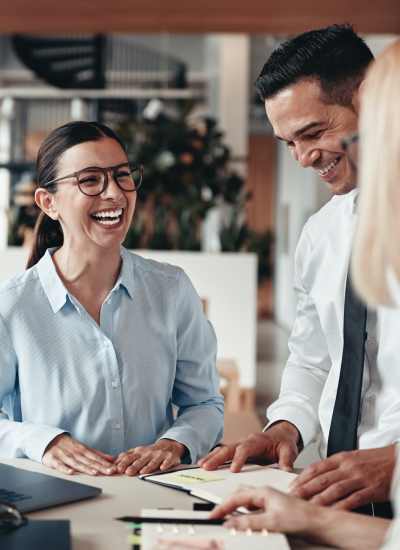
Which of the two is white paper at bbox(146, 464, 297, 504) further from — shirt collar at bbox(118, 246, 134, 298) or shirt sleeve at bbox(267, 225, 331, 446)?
shirt collar at bbox(118, 246, 134, 298)

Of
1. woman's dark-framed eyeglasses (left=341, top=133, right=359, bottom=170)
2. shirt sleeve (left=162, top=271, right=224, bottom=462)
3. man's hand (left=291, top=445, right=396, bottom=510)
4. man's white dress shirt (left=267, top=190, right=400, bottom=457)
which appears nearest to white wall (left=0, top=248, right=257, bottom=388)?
shirt sleeve (left=162, top=271, right=224, bottom=462)

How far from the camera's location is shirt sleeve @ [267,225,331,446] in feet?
6.66

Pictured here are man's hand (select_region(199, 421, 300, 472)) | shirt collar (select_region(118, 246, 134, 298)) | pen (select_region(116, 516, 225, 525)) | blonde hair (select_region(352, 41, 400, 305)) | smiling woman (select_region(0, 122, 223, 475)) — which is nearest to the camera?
blonde hair (select_region(352, 41, 400, 305))

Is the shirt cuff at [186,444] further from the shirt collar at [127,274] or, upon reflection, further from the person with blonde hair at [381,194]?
the person with blonde hair at [381,194]

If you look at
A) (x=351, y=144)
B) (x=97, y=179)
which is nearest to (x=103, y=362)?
(x=97, y=179)

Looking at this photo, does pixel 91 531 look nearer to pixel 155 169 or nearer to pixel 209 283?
pixel 209 283

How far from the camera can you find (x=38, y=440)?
180cm

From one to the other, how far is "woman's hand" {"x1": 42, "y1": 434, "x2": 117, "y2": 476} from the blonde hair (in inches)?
33.3

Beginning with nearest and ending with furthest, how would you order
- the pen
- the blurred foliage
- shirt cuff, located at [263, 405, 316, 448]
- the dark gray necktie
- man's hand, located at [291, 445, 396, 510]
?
the pen, man's hand, located at [291, 445, 396, 510], the dark gray necktie, shirt cuff, located at [263, 405, 316, 448], the blurred foliage

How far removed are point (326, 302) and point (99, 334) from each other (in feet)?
1.78

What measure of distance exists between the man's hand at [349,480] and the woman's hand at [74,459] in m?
0.42

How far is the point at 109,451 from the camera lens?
81.1 inches

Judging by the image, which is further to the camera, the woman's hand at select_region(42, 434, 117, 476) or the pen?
the woman's hand at select_region(42, 434, 117, 476)

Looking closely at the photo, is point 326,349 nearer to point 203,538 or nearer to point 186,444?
point 186,444
